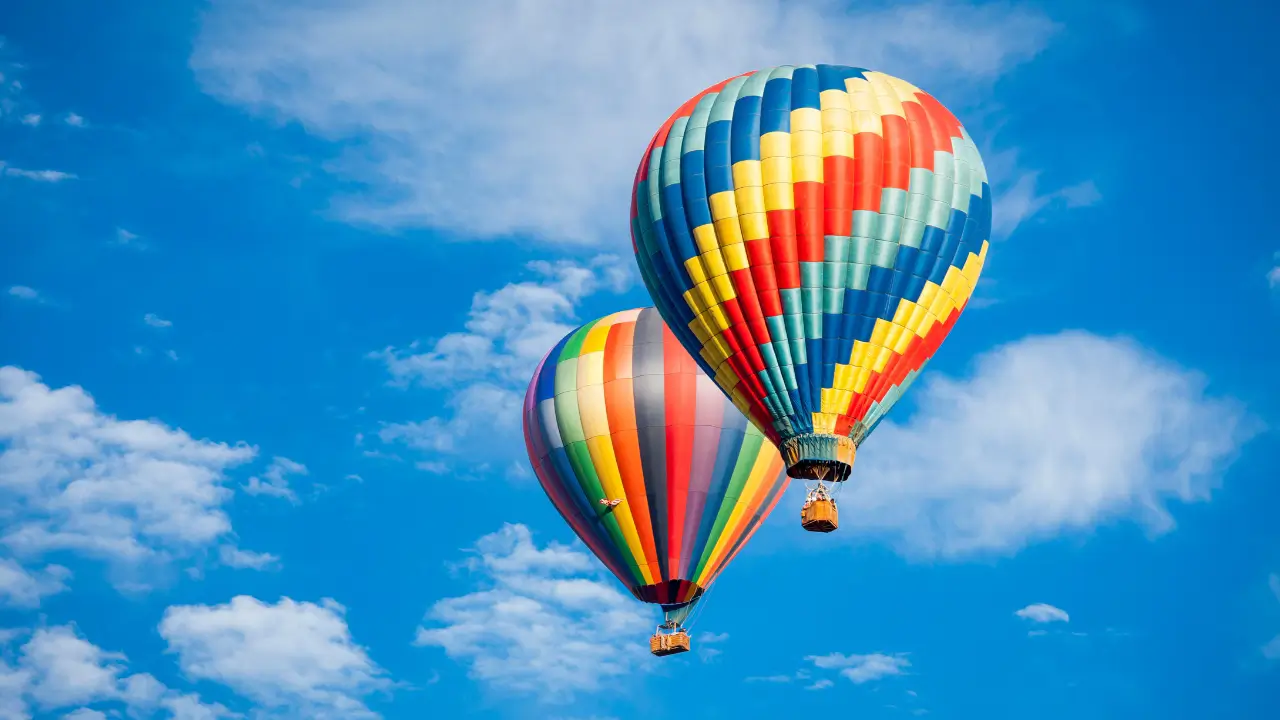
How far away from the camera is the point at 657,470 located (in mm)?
41812

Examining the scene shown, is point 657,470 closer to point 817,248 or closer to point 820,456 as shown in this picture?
point 820,456

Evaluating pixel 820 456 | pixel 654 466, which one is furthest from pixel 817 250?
pixel 654 466

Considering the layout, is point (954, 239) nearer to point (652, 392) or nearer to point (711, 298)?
point (711, 298)

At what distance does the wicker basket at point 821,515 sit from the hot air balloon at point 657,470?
20.8 ft

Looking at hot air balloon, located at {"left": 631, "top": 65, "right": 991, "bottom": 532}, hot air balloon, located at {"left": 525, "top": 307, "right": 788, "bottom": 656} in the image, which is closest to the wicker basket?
hot air balloon, located at {"left": 631, "top": 65, "right": 991, "bottom": 532}

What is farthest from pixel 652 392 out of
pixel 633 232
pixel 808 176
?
pixel 808 176

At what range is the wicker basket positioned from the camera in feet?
116

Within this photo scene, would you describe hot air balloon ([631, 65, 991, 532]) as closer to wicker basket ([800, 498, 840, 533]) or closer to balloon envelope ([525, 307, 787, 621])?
wicker basket ([800, 498, 840, 533])

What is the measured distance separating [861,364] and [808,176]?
3.12 m

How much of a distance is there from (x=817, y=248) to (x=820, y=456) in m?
3.32

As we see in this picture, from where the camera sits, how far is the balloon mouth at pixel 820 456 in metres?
35.3

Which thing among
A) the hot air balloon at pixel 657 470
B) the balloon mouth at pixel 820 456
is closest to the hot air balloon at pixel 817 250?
the balloon mouth at pixel 820 456

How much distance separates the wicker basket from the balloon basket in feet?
22.2

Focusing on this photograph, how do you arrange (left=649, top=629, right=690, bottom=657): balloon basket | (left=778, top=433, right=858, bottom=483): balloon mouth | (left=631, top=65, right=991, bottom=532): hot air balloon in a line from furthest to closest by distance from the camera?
(left=649, top=629, right=690, bottom=657): balloon basket
(left=631, top=65, right=991, bottom=532): hot air balloon
(left=778, top=433, right=858, bottom=483): balloon mouth
